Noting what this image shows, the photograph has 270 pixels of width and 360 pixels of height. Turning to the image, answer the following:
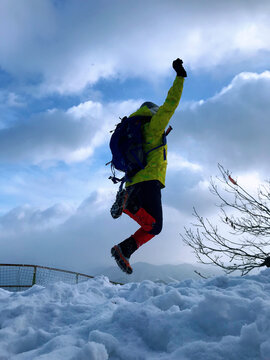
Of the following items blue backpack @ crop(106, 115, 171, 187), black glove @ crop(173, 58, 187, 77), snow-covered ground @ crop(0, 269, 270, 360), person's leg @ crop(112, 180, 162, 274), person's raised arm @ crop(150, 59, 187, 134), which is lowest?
snow-covered ground @ crop(0, 269, 270, 360)

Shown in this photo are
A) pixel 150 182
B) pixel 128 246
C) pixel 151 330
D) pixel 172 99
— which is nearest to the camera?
pixel 151 330

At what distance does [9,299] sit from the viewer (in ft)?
11.1

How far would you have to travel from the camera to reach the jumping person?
3.72 m

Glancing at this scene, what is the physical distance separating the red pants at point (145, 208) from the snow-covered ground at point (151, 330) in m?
1.22

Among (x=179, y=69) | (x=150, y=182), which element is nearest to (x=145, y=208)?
(x=150, y=182)

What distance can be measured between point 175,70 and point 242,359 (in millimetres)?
3315

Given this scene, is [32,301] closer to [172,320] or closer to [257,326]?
[172,320]

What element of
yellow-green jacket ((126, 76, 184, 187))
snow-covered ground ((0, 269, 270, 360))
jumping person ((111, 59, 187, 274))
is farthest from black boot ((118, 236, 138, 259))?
snow-covered ground ((0, 269, 270, 360))

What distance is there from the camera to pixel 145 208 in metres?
3.88

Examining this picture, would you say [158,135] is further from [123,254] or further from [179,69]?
[123,254]

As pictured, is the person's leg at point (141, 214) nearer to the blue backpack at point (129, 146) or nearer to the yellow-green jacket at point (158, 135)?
the yellow-green jacket at point (158, 135)

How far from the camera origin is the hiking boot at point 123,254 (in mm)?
3861

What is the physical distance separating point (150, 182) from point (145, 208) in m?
0.37

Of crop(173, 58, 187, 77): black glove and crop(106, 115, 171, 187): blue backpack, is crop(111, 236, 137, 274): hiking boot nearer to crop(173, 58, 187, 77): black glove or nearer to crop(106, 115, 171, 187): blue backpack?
crop(106, 115, 171, 187): blue backpack
